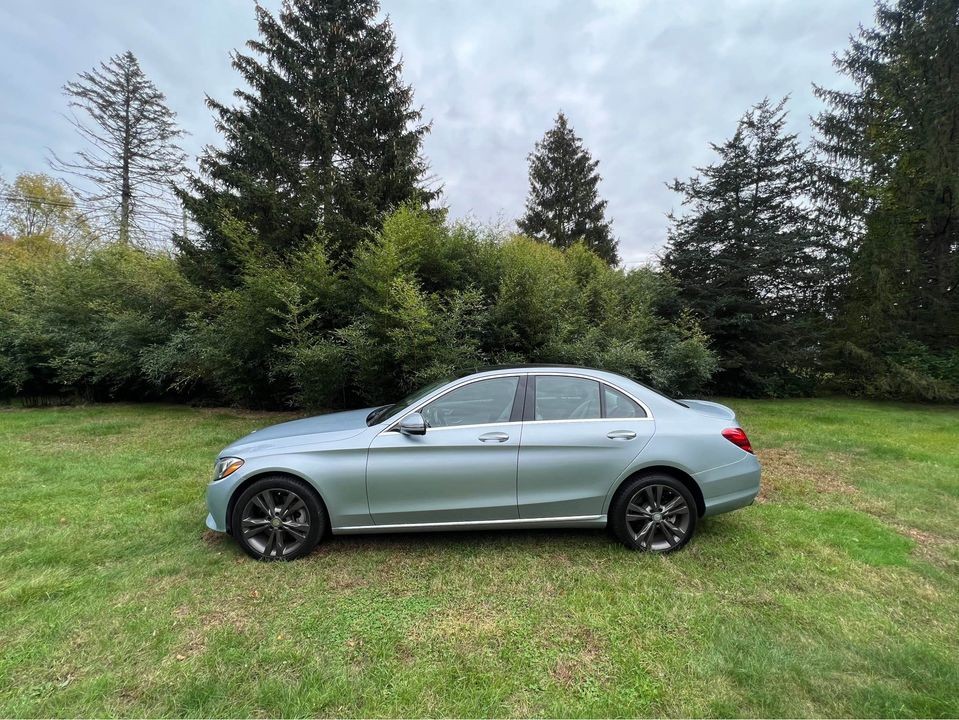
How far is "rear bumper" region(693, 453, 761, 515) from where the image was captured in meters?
3.33

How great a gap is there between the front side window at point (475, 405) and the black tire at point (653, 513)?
3.57 ft

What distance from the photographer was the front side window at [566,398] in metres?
3.39

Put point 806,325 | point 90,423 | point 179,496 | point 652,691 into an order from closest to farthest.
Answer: point 652,691
point 179,496
point 90,423
point 806,325

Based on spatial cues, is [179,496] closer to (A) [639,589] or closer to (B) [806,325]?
(A) [639,589]

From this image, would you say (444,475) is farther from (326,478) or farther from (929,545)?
(929,545)

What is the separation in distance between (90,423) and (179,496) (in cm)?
584

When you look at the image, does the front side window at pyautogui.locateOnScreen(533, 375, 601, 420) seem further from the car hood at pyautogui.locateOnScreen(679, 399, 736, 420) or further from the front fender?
the front fender

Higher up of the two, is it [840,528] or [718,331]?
[718,331]

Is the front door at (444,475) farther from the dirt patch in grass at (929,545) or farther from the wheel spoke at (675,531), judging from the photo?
the dirt patch in grass at (929,545)

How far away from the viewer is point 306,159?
11.5 meters

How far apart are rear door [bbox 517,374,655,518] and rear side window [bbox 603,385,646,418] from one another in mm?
52

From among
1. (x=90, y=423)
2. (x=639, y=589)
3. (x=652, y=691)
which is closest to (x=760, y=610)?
(x=639, y=589)

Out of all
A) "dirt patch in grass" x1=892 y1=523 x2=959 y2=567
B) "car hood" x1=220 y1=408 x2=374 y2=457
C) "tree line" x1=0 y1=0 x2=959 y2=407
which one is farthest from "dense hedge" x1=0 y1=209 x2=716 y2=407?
"dirt patch in grass" x1=892 y1=523 x2=959 y2=567

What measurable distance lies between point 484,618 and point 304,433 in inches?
73.7
